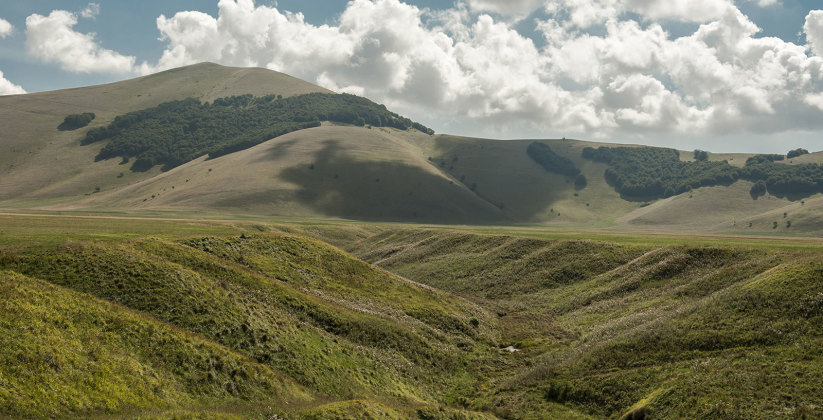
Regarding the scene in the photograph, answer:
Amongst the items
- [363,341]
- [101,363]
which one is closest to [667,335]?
[363,341]

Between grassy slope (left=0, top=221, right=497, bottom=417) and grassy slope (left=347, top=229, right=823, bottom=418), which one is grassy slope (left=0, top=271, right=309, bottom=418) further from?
grassy slope (left=347, top=229, right=823, bottom=418)

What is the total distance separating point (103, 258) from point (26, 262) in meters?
4.87

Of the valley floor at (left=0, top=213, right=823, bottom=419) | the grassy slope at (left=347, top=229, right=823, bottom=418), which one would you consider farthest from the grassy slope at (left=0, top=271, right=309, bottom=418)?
the grassy slope at (left=347, top=229, right=823, bottom=418)

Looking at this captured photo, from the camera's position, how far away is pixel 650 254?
70000 mm

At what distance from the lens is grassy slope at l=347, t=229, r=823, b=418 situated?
28094mm

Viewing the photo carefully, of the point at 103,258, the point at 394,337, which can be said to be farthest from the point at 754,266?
the point at 103,258

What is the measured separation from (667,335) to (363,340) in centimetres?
2396

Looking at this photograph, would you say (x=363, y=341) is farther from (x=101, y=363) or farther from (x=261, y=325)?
(x=101, y=363)

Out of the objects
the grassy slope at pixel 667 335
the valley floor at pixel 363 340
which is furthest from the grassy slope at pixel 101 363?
the grassy slope at pixel 667 335

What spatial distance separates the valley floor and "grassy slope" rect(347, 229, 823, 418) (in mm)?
162

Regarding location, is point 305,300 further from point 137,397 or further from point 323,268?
point 137,397

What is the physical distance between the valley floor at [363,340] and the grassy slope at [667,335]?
0.53 feet

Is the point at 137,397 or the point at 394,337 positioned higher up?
the point at 137,397

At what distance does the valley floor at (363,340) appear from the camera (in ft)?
78.9
